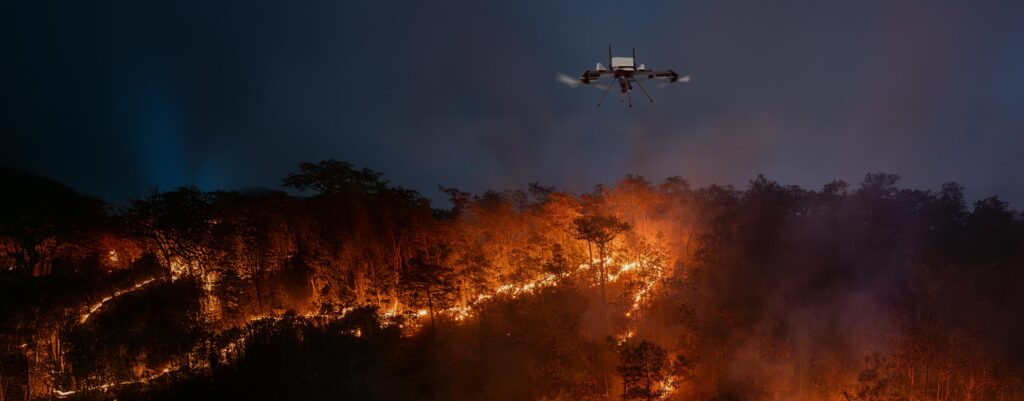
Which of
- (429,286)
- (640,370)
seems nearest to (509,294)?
(429,286)

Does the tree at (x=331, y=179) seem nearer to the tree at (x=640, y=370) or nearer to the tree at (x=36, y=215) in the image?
the tree at (x=36, y=215)

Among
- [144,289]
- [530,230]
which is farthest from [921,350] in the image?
[144,289]

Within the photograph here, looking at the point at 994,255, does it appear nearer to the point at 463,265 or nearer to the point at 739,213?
the point at 739,213

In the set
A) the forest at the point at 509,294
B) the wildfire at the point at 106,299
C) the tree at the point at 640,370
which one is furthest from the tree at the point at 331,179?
the tree at the point at 640,370

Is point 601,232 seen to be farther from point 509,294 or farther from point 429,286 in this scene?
point 429,286

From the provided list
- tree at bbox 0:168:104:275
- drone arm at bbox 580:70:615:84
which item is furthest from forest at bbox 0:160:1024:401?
drone arm at bbox 580:70:615:84

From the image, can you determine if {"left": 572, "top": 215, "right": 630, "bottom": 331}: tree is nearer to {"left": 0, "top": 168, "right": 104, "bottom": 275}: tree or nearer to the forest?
the forest
